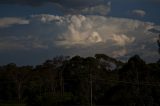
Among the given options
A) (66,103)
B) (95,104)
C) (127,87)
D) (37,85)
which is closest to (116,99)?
(127,87)

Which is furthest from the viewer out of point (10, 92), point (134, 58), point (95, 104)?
point (10, 92)

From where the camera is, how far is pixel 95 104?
59719 mm

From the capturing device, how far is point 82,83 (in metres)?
63.3

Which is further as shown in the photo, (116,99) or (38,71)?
(38,71)

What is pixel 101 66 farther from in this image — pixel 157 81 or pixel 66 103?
pixel 157 81

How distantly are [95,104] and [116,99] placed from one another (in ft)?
28.0

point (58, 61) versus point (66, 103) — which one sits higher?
point (58, 61)

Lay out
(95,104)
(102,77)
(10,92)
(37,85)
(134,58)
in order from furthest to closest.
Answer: (10,92) < (37,85) < (102,77) < (95,104) < (134,58)

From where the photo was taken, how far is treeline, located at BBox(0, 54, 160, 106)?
4856cm

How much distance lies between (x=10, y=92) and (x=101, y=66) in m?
22.1

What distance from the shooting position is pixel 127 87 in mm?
48906

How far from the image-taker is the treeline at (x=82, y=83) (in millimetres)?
48562

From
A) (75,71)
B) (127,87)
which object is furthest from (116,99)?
(75,71)

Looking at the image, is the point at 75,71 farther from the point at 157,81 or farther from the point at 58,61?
the point at 157,81
